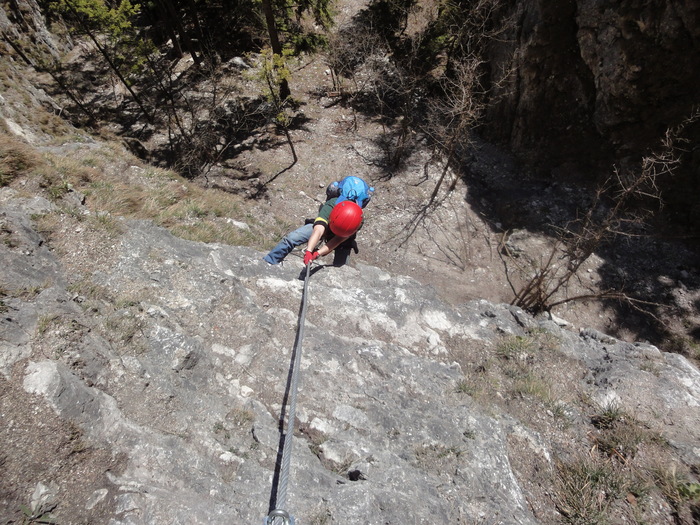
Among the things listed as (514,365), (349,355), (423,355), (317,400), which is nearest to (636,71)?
(514,365)

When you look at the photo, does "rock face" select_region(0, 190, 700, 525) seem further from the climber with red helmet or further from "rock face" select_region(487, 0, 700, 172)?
"rock face" select_region(487, 0, 700, 172)

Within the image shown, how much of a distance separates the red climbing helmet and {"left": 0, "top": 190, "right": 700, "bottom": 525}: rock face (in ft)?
2.89

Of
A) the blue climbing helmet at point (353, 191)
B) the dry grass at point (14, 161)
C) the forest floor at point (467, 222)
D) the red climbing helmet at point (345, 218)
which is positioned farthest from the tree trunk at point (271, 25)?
the dry grass at point (14, 161)

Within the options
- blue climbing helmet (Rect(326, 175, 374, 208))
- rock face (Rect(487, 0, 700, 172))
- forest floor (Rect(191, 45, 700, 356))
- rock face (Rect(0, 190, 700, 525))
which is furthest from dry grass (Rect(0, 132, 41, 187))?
rock face (Rect(487, 0, 700, 172))

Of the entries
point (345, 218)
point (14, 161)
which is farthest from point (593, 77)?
point (14, 161)

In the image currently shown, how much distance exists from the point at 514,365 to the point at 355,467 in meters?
3.01

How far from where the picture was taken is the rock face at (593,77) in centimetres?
897

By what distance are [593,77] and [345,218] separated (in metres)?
9.80

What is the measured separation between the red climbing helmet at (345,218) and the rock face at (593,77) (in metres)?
7.82

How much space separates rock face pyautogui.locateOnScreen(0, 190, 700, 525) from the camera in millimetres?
2789

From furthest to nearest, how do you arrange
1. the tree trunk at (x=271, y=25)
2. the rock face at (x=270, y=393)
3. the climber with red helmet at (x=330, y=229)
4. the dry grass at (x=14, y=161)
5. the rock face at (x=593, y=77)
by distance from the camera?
the tree trunk at (x=271, y=25), the rock face at (x=593, y=77), the climber with red helmet at (x=330, y=229), the dry grass at (x=14, y=161), the rock face at (x=270, y=393)

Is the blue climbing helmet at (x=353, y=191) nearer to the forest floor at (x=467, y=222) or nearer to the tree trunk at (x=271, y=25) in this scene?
the forest floor at (x=467, y=222)

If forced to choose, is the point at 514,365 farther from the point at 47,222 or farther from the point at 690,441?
the point at 47,222

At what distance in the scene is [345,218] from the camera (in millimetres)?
6164
